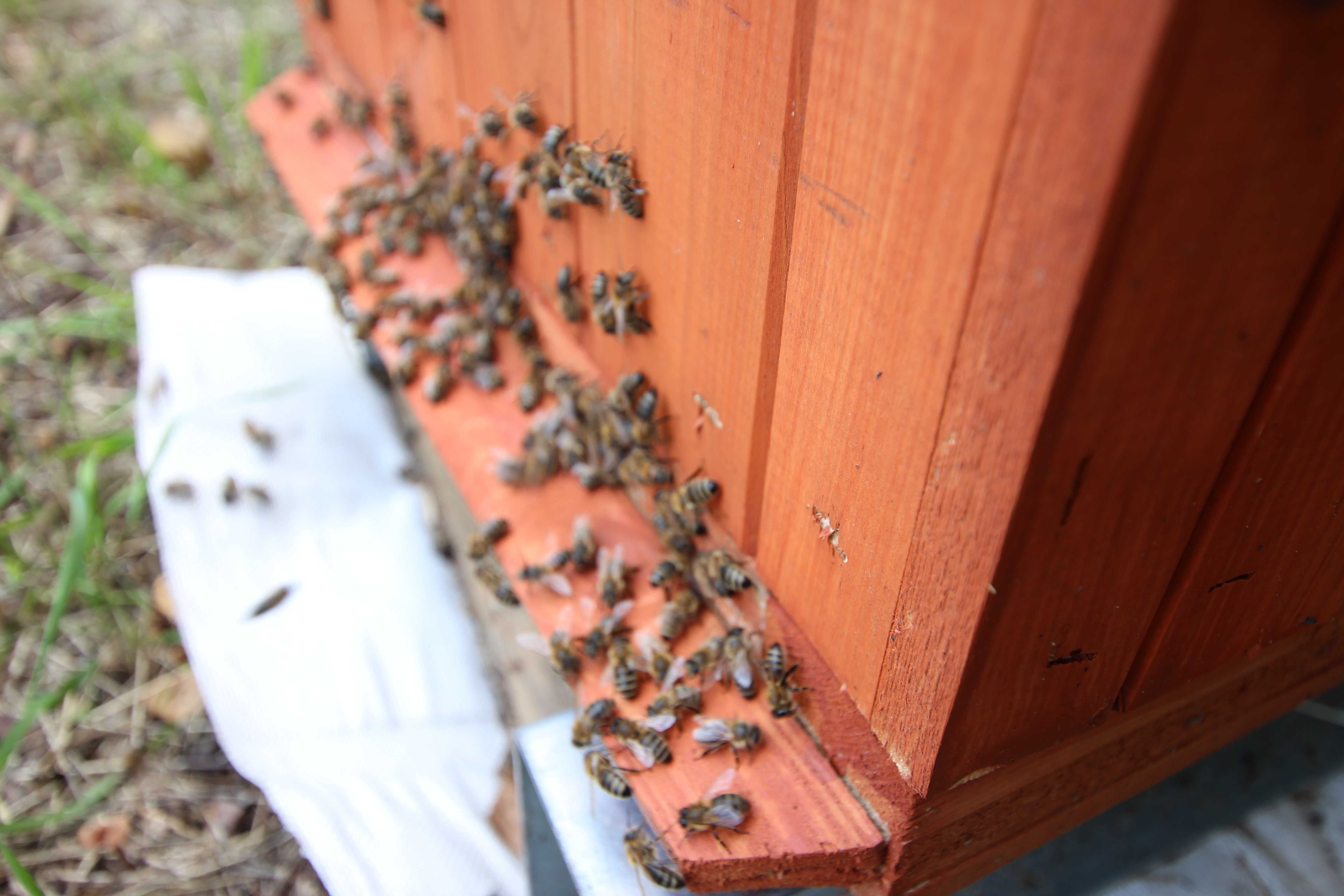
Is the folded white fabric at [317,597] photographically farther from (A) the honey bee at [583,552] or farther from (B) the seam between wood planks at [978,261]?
(B) the seam between wood planks at [978,261]

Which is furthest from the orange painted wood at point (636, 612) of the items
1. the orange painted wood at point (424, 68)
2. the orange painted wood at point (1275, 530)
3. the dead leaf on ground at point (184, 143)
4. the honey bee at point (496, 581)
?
the dead leaf on ground at point (184, 143)

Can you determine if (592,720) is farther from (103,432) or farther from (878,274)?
(103,432)

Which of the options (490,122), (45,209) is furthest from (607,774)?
(45,209)

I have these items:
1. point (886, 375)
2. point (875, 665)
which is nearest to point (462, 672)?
point (875, 665)

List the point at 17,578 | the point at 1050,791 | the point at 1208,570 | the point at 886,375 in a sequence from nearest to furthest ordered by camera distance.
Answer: the point at 886,375 < the point at 1208,570 < the point at 1050,791 < the point at 17,578

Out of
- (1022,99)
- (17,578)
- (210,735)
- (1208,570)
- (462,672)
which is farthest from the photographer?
(17,578)

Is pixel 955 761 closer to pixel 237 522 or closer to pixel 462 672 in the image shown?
pixel 462 672

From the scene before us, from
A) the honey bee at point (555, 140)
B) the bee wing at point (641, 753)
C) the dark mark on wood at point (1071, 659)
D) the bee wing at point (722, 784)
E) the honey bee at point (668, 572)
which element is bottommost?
the bee wing at point (641, 753)
